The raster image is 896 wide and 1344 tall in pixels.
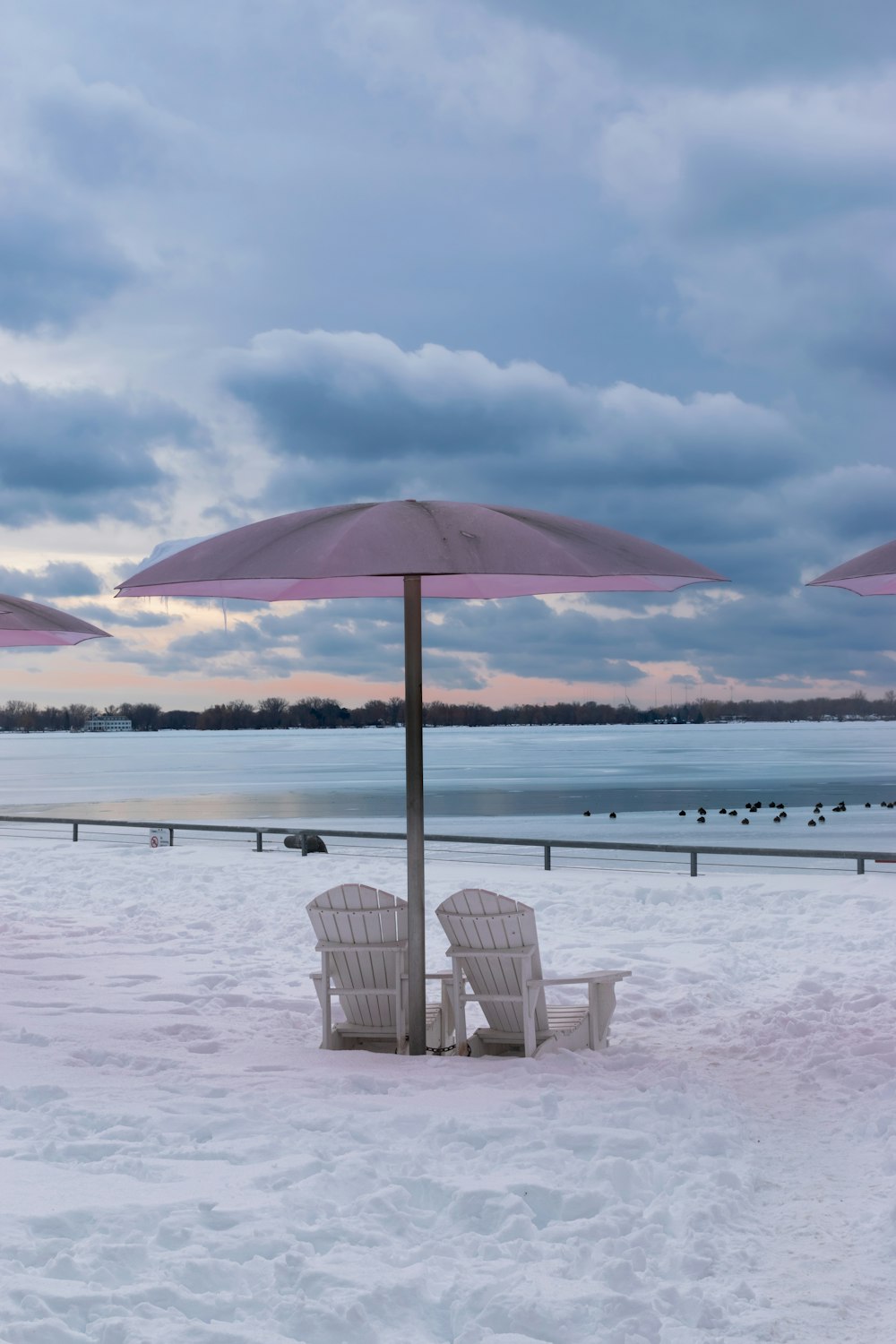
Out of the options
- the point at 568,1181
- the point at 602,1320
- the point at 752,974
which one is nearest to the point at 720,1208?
the point at 568,1181

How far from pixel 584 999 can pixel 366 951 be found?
105 inches

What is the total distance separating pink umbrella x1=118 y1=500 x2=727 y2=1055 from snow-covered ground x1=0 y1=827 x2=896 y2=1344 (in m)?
1.26

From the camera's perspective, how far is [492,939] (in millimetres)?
6531

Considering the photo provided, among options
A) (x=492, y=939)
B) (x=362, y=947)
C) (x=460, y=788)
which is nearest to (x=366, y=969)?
(x=362, y=947)

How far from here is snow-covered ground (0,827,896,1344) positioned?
374 cm

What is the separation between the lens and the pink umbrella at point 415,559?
555 centimetres

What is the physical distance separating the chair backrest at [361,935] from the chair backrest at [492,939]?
31 centimetres

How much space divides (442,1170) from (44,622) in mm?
5644

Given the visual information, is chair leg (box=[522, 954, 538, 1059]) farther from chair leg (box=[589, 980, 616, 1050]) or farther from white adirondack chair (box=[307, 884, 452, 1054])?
white adirondack chair (box=[307, 884, 452, 1054])

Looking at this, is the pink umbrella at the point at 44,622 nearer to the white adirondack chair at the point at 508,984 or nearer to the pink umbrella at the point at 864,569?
the white adirondack chair at the point at 508,984

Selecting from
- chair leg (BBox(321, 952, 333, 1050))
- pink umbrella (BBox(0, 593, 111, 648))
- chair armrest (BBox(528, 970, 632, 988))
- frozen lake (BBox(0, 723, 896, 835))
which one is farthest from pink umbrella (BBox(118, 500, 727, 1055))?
frozen lake (BBox(0, 723, 896, 835))

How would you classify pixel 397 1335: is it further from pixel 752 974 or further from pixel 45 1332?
pixel 752 974

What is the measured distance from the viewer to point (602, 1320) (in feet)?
12.2

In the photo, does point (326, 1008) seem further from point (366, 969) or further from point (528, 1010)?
point (528, 1010)
